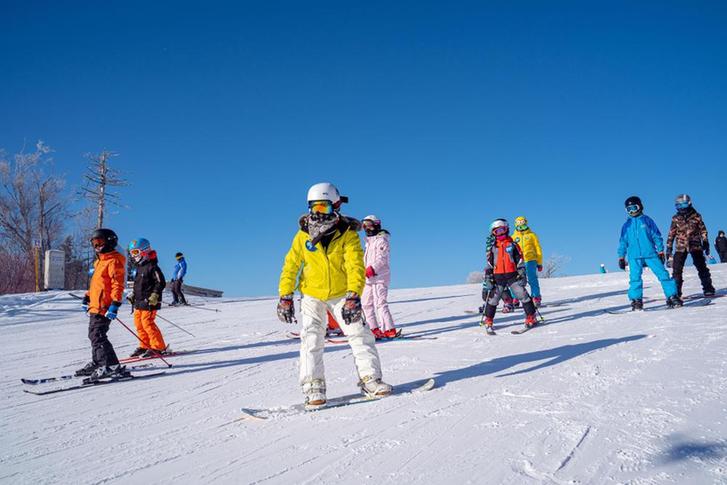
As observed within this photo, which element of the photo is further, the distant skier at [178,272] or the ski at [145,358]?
the distant skier at [178,272]

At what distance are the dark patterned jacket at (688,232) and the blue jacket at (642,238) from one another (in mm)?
1020

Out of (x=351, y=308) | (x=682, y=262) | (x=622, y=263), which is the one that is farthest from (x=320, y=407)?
(x=682, y=262)

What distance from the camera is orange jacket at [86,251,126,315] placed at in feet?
19.3

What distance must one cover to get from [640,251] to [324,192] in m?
7.17

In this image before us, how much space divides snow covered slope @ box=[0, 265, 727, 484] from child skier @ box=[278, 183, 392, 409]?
456 mm

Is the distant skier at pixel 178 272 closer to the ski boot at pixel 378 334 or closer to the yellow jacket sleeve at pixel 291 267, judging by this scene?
the ski boot at pixel 378 334

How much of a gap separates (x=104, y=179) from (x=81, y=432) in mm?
39493

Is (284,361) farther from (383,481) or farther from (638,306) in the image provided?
(638,306)

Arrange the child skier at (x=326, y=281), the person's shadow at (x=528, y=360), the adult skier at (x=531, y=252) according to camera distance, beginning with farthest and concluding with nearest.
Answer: the adult skier at (x=531, y=252) < the person's shadow at (x=528, y=360) < the child skier at (x=326, y=281)

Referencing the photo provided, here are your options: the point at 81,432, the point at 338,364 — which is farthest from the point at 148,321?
the point at 81,432

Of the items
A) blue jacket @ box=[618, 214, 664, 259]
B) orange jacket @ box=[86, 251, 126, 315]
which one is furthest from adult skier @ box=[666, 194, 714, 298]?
Result: orange jacket @ box=[86, 251, 126, 315]

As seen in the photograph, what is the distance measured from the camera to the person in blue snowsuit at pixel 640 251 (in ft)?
27.9

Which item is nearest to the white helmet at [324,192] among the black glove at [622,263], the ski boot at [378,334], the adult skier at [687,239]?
the ski boot at [378,334]

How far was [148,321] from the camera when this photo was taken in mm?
7523
